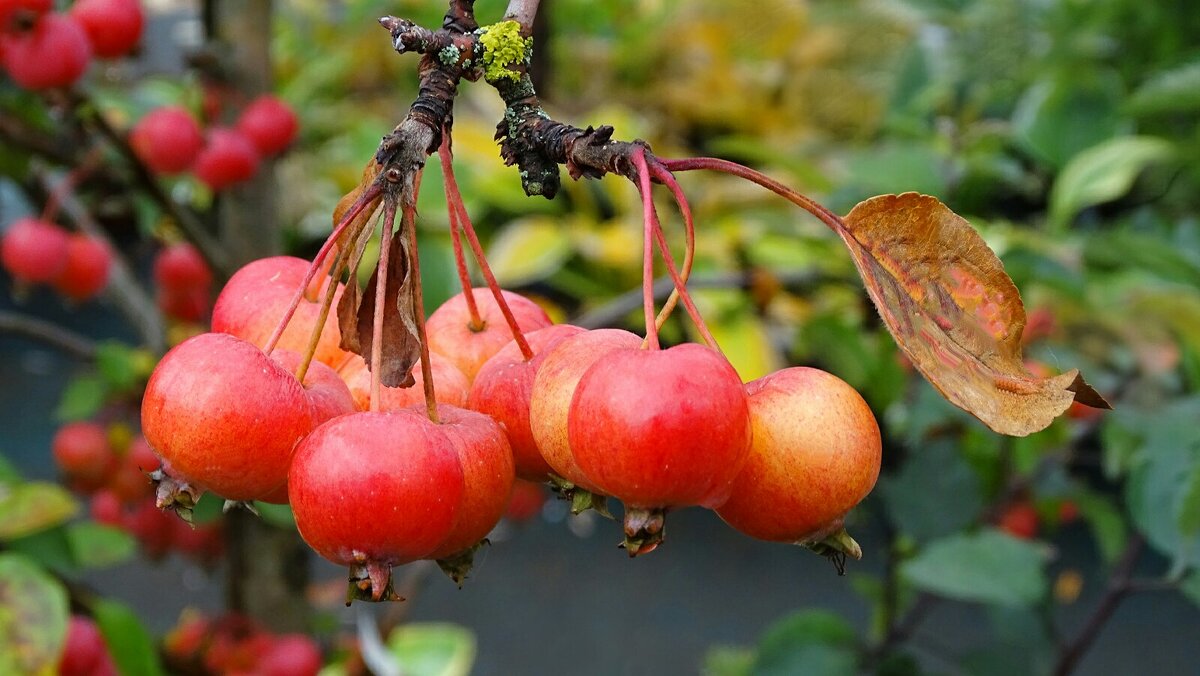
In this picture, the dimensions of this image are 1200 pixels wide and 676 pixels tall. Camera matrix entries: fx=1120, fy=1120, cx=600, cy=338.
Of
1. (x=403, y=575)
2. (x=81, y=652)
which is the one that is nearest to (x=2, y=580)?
(x=81, y=652)

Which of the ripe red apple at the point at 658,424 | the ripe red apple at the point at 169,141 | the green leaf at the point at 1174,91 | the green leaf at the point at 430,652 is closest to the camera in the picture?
the ripe red apple at the point at 658,424

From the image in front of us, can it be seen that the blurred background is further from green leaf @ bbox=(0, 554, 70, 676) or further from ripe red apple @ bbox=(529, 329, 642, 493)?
ripe red apple @ bbox=(529, 329, 642, 493)

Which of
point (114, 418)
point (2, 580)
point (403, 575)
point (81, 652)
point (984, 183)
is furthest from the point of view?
point (403, 575)

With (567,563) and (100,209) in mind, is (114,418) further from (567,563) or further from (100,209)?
(567,563)

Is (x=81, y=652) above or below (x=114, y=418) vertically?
above

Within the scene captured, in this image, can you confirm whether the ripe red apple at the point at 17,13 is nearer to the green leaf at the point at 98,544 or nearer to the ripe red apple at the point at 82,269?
the ripe red apple at the point at 82,269

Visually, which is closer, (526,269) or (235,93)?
(235,93)

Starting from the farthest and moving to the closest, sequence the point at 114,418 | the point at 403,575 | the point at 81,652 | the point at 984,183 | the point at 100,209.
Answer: the point at 403,575
the point at 114,418
the point at 100,209
the point at 984,183
the point at 81,652

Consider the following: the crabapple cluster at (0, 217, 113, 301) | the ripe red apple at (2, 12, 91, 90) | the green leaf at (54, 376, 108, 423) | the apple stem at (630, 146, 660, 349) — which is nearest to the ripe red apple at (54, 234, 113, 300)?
the crabapple cluster at (0, 217, 113, 301)

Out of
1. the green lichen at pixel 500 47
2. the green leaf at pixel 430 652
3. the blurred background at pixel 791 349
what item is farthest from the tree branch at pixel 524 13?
the green leaf at pixel 430 652
